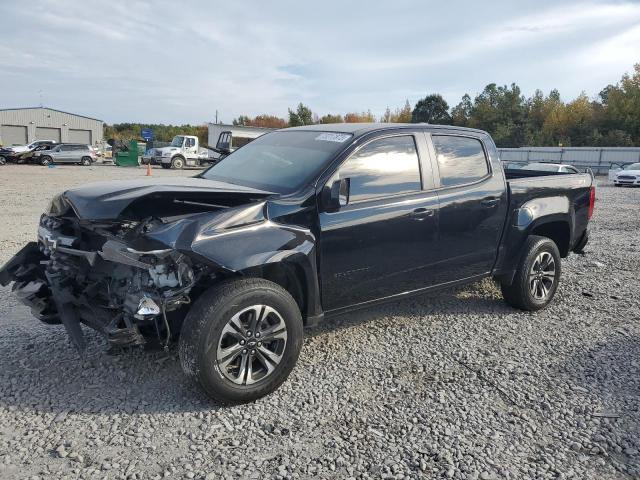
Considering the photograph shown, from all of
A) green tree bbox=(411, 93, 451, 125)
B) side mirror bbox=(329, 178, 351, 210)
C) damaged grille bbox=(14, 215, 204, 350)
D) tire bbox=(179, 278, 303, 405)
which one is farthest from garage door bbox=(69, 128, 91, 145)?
tire bbox=(179, 278, 303, 405)

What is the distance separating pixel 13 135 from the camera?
165 feet

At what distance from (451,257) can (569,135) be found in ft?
219

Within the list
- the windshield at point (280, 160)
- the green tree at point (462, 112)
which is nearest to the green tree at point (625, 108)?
the green tree at point (462, 112)

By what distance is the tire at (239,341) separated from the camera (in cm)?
288

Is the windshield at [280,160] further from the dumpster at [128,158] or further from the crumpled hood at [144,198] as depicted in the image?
the dumpster at [128,158]

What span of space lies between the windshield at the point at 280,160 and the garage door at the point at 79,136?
2237 inches

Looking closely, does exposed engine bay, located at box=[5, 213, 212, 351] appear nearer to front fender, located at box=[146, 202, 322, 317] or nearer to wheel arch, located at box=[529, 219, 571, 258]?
front fender, located at box=[146, 202, 322, 317]

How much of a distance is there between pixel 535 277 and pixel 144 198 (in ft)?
12.8

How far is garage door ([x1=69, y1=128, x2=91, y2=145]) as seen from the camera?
53847mm

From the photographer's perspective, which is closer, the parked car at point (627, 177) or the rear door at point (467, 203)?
the rear door at point (467, 203)

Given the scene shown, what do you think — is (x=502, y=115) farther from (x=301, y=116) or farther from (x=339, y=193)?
(x=339, y=193)

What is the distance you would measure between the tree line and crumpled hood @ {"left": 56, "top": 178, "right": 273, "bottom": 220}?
5197 centimetres

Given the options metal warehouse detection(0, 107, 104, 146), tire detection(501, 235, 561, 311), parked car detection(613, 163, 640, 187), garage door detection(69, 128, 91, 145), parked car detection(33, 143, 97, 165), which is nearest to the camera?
tire detection(501, 235, 561, 311)

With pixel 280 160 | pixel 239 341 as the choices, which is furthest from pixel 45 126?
pixel 239 341
